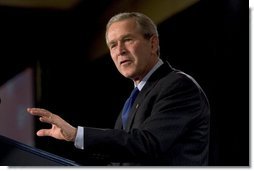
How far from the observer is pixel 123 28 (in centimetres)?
138

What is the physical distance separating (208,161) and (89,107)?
438 mm

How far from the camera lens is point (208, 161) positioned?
1.35m

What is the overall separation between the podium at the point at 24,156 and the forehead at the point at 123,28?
0.46 metres

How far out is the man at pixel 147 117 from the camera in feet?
3.75

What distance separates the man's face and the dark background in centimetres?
6

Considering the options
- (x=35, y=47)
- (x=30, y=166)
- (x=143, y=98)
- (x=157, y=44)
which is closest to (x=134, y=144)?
(x=143, y=98)

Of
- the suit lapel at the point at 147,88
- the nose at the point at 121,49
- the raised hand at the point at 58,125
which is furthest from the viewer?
the nose at the point at 121,49

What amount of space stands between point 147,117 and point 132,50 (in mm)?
260

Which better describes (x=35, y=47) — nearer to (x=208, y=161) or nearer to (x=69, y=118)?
(x=69, y=118)

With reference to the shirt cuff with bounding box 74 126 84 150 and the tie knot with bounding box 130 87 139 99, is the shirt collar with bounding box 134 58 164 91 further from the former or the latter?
the shirt cuff with bounding box 74 126 84 150

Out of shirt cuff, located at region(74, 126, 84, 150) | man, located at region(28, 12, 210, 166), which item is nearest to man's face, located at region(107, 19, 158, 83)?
man, located at region(28, 12, 210, 166)

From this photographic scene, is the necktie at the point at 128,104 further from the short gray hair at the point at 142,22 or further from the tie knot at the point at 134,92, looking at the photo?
the short gray hair at the point at 142,22

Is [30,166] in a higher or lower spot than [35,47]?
lower

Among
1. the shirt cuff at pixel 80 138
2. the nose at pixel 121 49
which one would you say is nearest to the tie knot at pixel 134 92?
the nose at pixel 121 49
